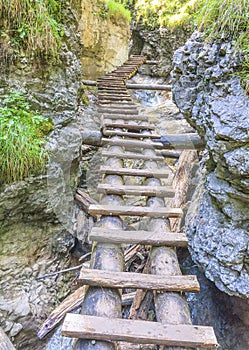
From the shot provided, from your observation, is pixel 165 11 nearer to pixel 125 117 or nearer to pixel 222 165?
pixel 125 117

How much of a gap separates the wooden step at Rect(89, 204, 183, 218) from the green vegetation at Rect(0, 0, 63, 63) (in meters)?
2.02

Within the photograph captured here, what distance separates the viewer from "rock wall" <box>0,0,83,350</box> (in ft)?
8.85

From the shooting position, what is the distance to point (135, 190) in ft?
7.97

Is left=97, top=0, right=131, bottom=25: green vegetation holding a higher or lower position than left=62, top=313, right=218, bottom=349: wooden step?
higher

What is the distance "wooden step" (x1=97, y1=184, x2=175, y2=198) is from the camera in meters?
2.39

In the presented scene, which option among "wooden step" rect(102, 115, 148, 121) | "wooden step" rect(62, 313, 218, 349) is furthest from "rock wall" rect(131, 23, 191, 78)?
"wooden step" rect(62, 313, 218, 349)

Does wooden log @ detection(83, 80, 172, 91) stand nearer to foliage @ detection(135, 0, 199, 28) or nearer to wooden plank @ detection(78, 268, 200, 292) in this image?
foliage @ detection(135, 0, 199, 28)

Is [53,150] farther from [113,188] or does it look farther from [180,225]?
[180,225]

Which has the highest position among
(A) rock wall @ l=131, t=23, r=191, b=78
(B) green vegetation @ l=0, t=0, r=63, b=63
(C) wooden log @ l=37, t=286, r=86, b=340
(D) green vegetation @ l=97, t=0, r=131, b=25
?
(D) green vegetation @ l=97, t=0, r=131, b=25

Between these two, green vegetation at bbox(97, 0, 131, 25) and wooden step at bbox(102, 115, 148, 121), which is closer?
wooden step at bbox(102, 115, 148, 121)

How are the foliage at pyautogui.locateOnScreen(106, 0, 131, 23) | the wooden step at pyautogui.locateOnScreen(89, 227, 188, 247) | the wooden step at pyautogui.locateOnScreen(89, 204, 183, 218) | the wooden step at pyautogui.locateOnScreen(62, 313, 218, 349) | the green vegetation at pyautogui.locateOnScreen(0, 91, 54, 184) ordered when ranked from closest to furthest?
the wooden step at pyautogui.locateOnScreen(62, 313, 218, 349)
the wooden step at pyautogui.locateOnScreen(89, 227, 188, 247)
the wooden step at pyautogui.locateOnScreen(89, 204, 183, 218)
the green vegetation at pyautogui.locateOnScreen(0, 91, 54, 184)
the foliage at pyautogui.locateOnScreen(106, 0, 131, 23)

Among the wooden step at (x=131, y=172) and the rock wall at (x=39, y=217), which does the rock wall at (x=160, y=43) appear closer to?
the rock wall at (x=39, y=217)

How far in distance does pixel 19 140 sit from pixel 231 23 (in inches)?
Result: 87.2

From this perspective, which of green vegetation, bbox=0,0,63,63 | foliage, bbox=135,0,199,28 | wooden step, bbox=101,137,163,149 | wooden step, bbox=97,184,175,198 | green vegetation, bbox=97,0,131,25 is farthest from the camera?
foliage, bbox=135,0,199,28
